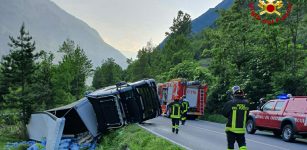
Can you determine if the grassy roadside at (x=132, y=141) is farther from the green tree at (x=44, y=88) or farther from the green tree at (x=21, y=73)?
the green tree at (x=44, y=88)

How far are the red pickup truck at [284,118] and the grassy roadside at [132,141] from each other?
5.50m

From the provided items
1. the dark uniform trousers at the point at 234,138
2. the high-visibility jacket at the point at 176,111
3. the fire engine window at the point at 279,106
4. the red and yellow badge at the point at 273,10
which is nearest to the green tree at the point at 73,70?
→ the red and yellow badge at the point at 273,10

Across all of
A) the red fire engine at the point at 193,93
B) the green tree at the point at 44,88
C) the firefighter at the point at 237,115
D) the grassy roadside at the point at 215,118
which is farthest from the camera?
the green tree at the point at 44,88

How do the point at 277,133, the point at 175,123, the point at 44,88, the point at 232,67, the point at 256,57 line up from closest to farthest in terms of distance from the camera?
the point at 175,123 → the point at 277,133 → the point at 256,57 → the point at 232,67 → the point at 44,88

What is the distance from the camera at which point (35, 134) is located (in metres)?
22.0

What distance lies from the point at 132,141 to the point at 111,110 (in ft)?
12.2

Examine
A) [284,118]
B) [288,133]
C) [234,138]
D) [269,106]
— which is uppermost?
[269,106]

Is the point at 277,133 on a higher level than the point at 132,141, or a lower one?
lower

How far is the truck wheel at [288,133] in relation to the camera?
49.8 ft

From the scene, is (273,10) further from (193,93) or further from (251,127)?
(193,93)

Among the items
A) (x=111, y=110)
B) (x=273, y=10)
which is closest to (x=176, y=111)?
(x=111, y=110)

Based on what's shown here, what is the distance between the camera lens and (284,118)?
15766 millimetres

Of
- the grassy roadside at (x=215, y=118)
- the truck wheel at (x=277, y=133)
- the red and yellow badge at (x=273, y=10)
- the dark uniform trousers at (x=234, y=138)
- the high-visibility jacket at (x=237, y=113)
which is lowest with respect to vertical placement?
the grassy roadside at (x=215, y=118)

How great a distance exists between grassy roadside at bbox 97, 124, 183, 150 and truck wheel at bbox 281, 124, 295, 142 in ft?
17.9
